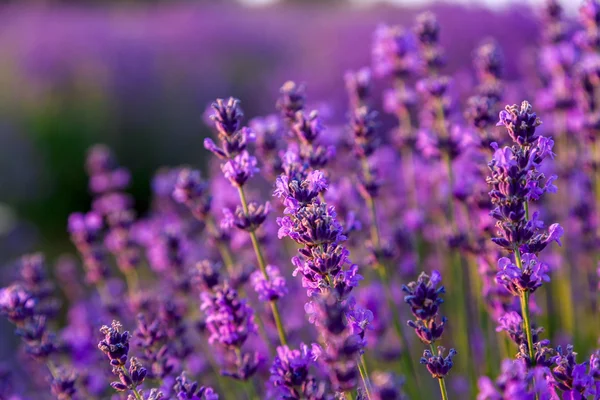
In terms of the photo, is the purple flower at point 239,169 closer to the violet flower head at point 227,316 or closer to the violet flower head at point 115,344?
the violet flower head at point 227,316

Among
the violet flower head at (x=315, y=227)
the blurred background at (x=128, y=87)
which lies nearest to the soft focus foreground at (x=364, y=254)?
the violet flower head at (x=315, y=227)

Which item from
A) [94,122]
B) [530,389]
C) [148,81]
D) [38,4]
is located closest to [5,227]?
[94,122]

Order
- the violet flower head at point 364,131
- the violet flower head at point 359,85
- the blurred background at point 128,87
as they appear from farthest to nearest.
→ the blurred background at point 128,87, the violet flower head at point 359,85, the violet flower head at point 364,131

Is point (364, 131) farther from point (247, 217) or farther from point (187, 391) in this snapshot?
point (187, 391)

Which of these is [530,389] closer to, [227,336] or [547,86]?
[227,336]

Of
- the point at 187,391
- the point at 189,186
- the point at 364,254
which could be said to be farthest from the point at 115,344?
the point at 364,254

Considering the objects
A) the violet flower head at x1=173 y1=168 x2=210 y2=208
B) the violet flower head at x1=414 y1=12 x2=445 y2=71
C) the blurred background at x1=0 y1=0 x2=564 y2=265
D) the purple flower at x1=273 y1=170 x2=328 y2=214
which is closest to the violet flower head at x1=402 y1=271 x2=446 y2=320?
the purple flower at x1=273 y1=170 x2=328 y2=214
